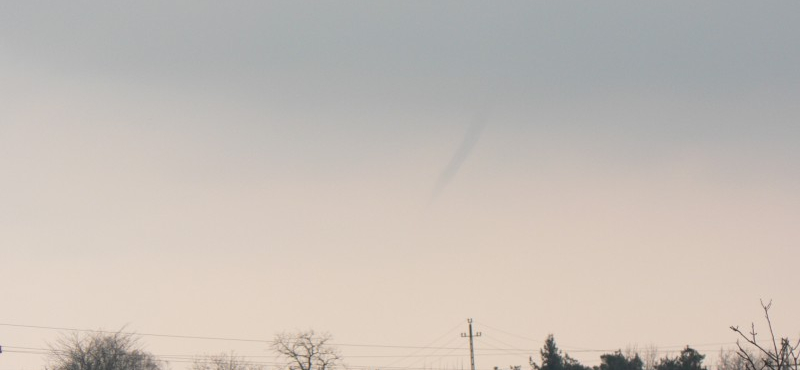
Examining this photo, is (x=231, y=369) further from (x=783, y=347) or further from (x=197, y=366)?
(x=783, y=347)

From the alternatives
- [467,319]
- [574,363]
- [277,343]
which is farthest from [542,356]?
[277,343]

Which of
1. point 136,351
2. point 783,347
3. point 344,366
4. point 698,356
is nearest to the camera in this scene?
point 783,347

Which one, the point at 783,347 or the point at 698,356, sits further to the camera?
the point at 698,356

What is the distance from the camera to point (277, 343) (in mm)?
103625

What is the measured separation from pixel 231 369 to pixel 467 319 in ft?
197

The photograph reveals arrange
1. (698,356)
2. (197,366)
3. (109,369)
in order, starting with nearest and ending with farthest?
1. (698,356)
2. (109,369)
3. (197,366)

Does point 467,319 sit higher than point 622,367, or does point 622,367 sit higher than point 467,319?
point 467,319

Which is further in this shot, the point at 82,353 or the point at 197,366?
the point at 197,366

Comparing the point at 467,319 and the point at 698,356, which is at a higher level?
the point at 467,319

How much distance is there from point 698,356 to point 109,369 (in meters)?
68.5

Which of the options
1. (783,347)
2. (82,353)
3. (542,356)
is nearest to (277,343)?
(82,353)

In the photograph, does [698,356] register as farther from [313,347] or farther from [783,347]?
[783,347]

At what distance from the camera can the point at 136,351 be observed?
94.2 meters

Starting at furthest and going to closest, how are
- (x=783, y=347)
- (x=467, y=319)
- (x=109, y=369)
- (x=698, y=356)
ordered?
(x=109, y=369), (x=467, y=319), (x=698, y=356), (x=783, y=347)
